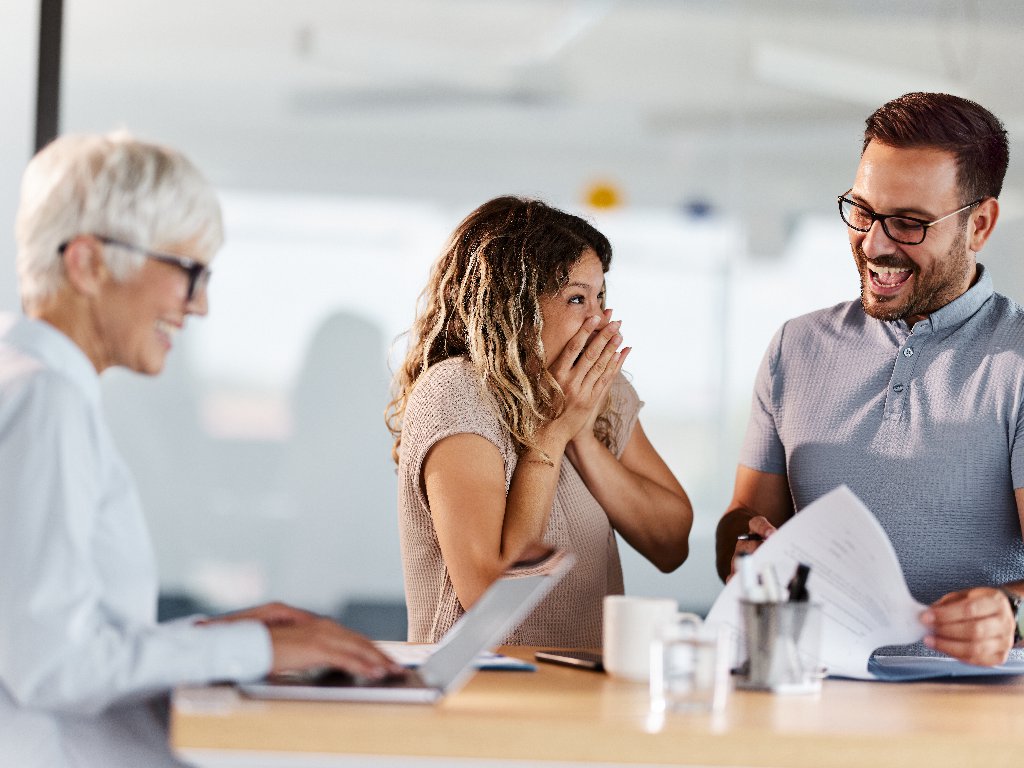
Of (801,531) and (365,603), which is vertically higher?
(801,531)

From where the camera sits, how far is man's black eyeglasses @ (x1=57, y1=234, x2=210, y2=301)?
4.85 ft

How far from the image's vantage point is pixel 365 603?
3.79 m

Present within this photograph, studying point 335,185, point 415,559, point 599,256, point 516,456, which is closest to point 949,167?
point 599,256

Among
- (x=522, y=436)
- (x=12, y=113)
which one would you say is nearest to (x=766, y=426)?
(x=522, y=436)

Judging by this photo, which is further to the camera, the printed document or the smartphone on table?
the smartphone on table

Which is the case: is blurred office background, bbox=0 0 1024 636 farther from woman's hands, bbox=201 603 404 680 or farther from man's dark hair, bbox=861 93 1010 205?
woman's hands, bbox=201 603 404 680

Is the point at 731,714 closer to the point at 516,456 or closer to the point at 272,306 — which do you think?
the point at 516,456

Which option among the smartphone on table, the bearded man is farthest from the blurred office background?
the smartphone on table

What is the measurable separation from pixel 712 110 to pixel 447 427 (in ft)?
7.20

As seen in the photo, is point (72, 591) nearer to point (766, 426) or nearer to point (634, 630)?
point (634, 630)

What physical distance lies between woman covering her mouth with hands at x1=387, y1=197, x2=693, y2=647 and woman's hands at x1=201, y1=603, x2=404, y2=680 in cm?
49

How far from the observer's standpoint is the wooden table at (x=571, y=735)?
1289 millimetres

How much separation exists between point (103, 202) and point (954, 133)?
4.90 feet

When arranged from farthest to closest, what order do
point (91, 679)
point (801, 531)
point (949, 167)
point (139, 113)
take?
point (139, 113)
point (949, 167)
point (801, 531)
point (91, 679)
